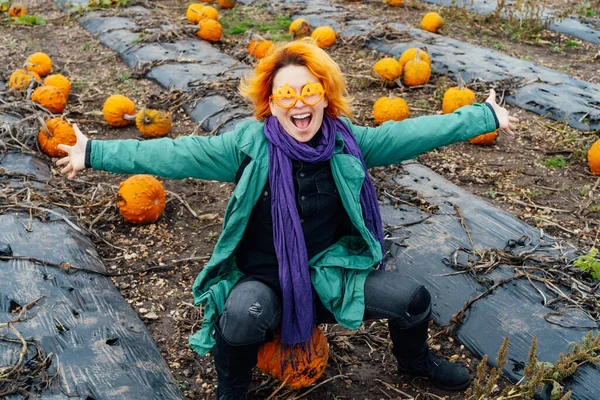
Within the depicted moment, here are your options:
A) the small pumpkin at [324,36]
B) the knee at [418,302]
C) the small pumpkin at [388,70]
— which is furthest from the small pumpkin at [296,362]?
the small pumpkin at [324,36]

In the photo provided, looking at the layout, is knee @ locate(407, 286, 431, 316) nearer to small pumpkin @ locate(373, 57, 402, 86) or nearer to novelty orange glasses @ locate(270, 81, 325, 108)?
novelty orange glasses @ locate(270, 81, 325, 108)

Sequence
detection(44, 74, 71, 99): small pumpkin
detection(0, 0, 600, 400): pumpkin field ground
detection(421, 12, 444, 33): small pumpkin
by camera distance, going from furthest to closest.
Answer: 1. detection(421, 12, 444, 33): small pumpkin
2. detection(44, 74, 71, 99): small pumpkin
3. detection(0, 0, 600, 400): pumpkin field ground

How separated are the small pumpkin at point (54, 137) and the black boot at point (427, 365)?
358cm

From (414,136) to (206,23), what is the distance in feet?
21.2

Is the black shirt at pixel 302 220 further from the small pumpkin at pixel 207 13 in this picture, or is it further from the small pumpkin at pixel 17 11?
the small pumpkin at pixel 17 11

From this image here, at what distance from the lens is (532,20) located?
30.0 feet

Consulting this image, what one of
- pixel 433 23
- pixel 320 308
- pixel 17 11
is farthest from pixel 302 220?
pixel 17 11

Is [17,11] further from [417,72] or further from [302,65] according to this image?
[302,65]

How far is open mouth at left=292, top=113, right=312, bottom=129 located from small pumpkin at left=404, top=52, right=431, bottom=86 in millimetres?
4458

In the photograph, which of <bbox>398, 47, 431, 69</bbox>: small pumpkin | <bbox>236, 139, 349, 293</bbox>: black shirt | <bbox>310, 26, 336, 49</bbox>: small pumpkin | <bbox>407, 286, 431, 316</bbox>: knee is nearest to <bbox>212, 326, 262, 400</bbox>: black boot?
<bbox>236, 139, 349, 293</bbox>: black shirt

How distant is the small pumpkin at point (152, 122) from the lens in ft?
19.8

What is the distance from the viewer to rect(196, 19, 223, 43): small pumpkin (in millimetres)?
8844

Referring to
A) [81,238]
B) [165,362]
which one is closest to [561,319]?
[165,362]

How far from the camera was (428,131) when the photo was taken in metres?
3.02
